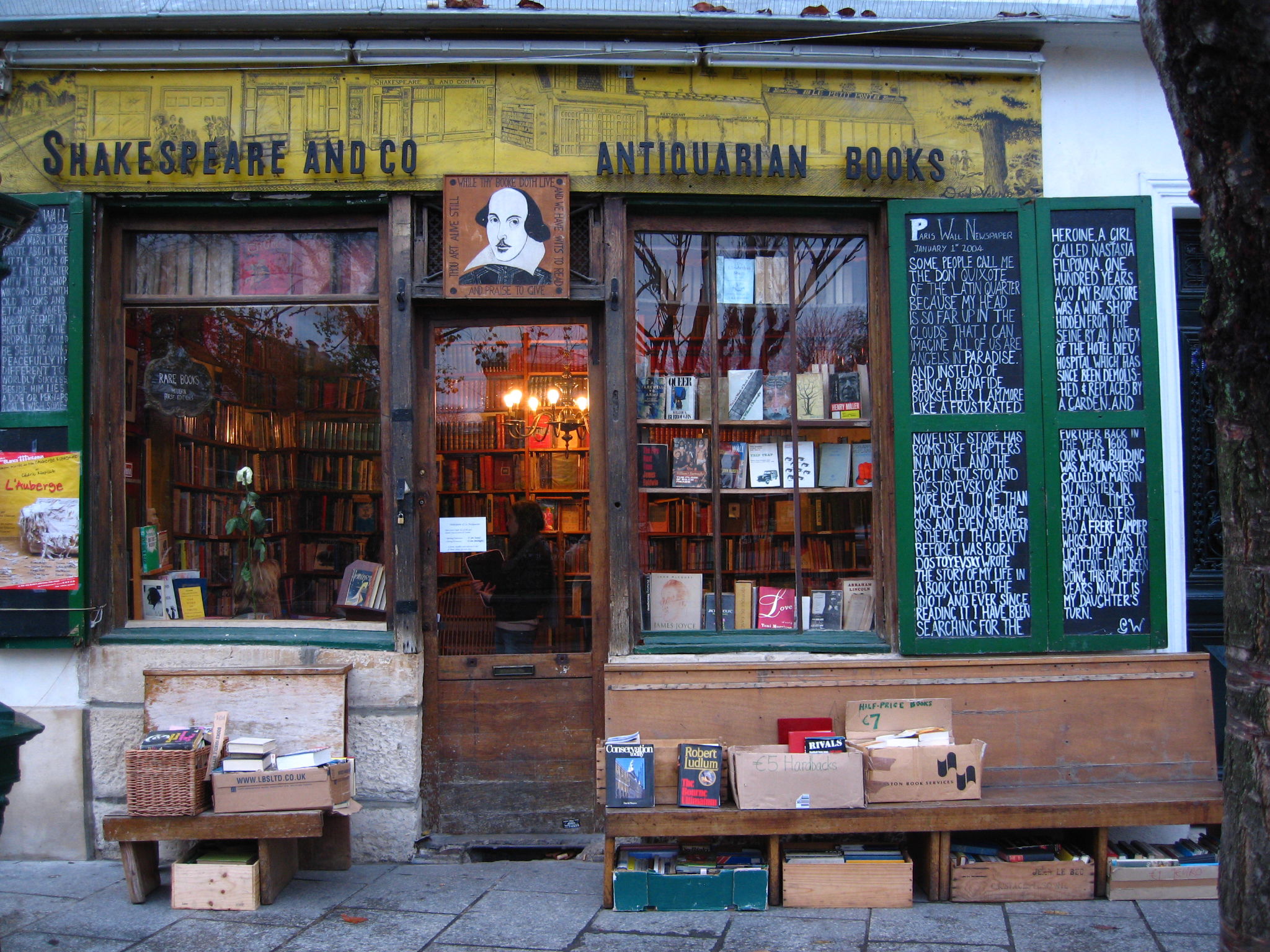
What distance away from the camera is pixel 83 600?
4.96 meters

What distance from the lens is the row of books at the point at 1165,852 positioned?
434 cm

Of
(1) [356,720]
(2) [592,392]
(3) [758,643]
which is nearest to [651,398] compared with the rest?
(2) [592,392]

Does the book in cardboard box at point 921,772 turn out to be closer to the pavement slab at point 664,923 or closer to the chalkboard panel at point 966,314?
the pavement slab at point 664,923

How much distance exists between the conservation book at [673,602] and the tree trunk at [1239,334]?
118 inches

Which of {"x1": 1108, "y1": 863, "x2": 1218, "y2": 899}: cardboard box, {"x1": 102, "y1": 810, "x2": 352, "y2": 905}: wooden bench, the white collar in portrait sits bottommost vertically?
{"x1": 1108, "y1": 863, "x2": 1218, "y2": 899}: cardboard box

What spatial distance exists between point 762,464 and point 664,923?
7.94ft

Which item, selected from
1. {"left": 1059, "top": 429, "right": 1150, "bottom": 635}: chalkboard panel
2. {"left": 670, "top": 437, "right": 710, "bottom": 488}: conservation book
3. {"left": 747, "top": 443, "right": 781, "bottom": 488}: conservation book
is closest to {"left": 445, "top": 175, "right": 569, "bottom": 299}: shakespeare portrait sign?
{"left": 670, "top": 437, "right": 710, "bottom": 488}: conservation book

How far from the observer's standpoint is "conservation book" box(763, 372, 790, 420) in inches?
210

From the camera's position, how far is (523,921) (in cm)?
415

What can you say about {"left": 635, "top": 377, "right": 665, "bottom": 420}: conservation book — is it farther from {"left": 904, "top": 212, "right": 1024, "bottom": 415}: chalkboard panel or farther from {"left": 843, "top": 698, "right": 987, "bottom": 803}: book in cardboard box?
{"left": 843, "top": 698, "right": 987, "bottom": 803}: book in cardboard box

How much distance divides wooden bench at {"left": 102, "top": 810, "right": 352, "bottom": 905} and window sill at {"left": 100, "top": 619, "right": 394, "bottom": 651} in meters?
0.98

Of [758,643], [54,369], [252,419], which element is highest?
[54,369]

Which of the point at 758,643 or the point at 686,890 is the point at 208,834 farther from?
the point at 758,643

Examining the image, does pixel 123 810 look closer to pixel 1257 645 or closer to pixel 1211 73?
pixel 1257 645
